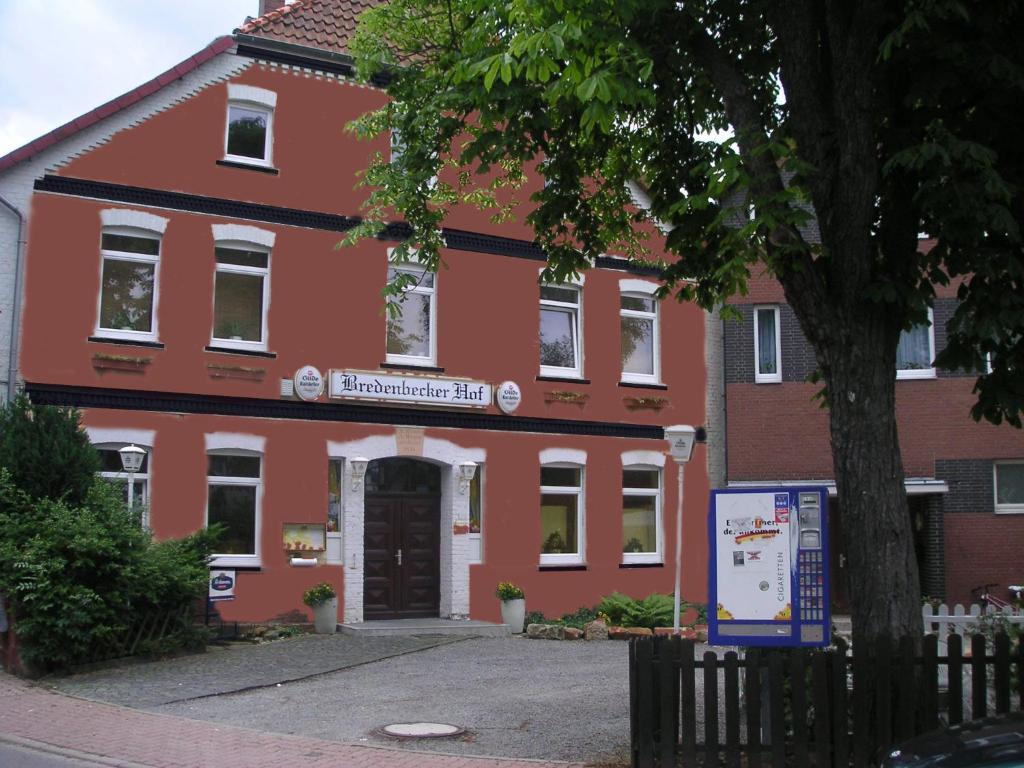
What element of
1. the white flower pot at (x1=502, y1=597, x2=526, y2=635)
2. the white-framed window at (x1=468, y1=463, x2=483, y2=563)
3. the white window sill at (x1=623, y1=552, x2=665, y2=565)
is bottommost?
the white flower pot at (x1=502, y1=597, x2=526, y2=635)

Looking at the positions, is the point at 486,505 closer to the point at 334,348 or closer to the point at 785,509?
the point at 334,348

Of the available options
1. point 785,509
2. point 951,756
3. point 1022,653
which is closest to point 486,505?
point 785,509

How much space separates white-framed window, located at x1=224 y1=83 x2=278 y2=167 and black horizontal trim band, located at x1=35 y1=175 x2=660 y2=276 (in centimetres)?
85

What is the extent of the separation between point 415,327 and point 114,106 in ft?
19.9

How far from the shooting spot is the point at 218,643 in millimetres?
16375

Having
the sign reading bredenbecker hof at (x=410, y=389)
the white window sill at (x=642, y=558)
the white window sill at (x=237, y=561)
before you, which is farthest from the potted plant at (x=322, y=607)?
the white window sill at (x=642, y=558)

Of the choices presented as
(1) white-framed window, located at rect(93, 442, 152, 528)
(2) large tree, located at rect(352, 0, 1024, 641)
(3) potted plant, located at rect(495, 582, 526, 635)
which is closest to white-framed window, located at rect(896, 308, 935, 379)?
(3) potted plant, located at rect(495, 582, 526, 635)

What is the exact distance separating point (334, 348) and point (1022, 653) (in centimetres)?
1283

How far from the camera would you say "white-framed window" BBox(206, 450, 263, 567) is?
59.0ft

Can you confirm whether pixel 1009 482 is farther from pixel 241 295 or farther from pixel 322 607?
pixel 241 295

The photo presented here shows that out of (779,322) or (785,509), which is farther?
(779,322)

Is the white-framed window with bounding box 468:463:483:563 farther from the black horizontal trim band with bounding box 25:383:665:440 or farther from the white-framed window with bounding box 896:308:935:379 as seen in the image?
the white-framed window with bounding box 896:308:935:379

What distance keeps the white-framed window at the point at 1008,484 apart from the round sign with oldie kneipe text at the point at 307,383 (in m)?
13.5

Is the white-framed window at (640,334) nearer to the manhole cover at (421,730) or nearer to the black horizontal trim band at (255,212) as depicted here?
the black horizontal trim band at (255,212)
